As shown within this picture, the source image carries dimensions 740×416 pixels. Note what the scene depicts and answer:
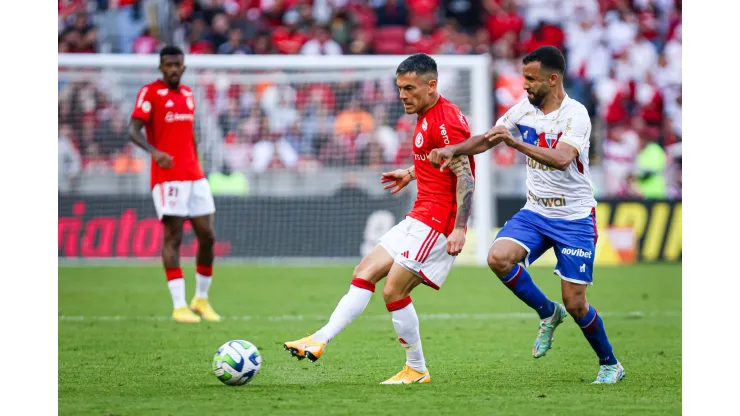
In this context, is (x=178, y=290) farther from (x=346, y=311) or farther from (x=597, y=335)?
(x=597, y=335)

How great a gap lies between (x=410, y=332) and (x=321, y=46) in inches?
619

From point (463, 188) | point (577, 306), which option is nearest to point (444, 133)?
point (463, 188)

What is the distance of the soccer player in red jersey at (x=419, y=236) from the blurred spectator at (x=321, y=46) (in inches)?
597

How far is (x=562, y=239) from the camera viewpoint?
7.13 m

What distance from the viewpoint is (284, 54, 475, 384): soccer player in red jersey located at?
22.1ft

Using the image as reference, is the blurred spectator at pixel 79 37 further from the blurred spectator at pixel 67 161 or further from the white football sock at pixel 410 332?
the white football sock at pixel 410 332

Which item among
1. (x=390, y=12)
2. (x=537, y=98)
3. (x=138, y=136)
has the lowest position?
(x=138, y=136)

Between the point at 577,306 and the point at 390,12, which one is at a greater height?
the point at 390,12

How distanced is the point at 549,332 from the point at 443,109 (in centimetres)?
176

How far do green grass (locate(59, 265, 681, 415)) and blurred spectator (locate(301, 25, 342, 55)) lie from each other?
8108mm

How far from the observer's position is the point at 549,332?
7.35m

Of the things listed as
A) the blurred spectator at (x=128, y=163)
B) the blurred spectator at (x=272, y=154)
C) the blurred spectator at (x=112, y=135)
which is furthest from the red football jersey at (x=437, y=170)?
the blurred spectator at (x=112, y=135)

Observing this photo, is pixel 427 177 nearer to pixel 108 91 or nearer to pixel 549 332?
pixel 549 332

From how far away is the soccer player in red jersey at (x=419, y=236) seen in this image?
6738mm
